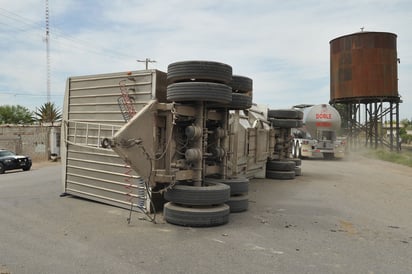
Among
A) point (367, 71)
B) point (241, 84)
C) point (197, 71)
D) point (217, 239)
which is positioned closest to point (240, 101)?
point (241, 84)

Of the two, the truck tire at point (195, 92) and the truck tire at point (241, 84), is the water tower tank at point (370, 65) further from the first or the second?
the truck tire at point (195, 92)

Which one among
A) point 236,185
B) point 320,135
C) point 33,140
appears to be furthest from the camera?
point 33,140

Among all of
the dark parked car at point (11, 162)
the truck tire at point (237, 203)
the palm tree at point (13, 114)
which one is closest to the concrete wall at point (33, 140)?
the dark parked car at point (11, 162)

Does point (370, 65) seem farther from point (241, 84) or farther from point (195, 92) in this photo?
point (195, 92)

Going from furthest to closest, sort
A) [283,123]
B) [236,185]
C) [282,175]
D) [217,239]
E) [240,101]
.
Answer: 1. [283,123]
2. [282,175]
3. [240,101]
4. [236,185]
5. [217,239]

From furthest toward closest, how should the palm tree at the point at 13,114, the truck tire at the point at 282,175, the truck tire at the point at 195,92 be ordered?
the palm tree at the point at 13,114
the truck tire at the point at 282,175
the truck tire at the point at 195,92

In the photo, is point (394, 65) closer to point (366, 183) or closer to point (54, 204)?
point (366, 183)

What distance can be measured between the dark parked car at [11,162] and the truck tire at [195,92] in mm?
16381

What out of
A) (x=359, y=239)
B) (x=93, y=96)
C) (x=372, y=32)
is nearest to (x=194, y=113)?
(x=93, y=96)

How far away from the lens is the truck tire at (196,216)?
6043 millimetres

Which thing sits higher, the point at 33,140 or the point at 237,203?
the point at 33,140

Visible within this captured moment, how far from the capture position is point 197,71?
6.32 metres

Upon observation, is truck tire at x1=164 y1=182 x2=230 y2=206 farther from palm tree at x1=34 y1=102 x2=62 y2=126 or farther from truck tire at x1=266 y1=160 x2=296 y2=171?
palm tree at x1=34 y1=102 x2=62 y2=126

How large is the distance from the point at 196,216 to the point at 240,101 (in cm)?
283
